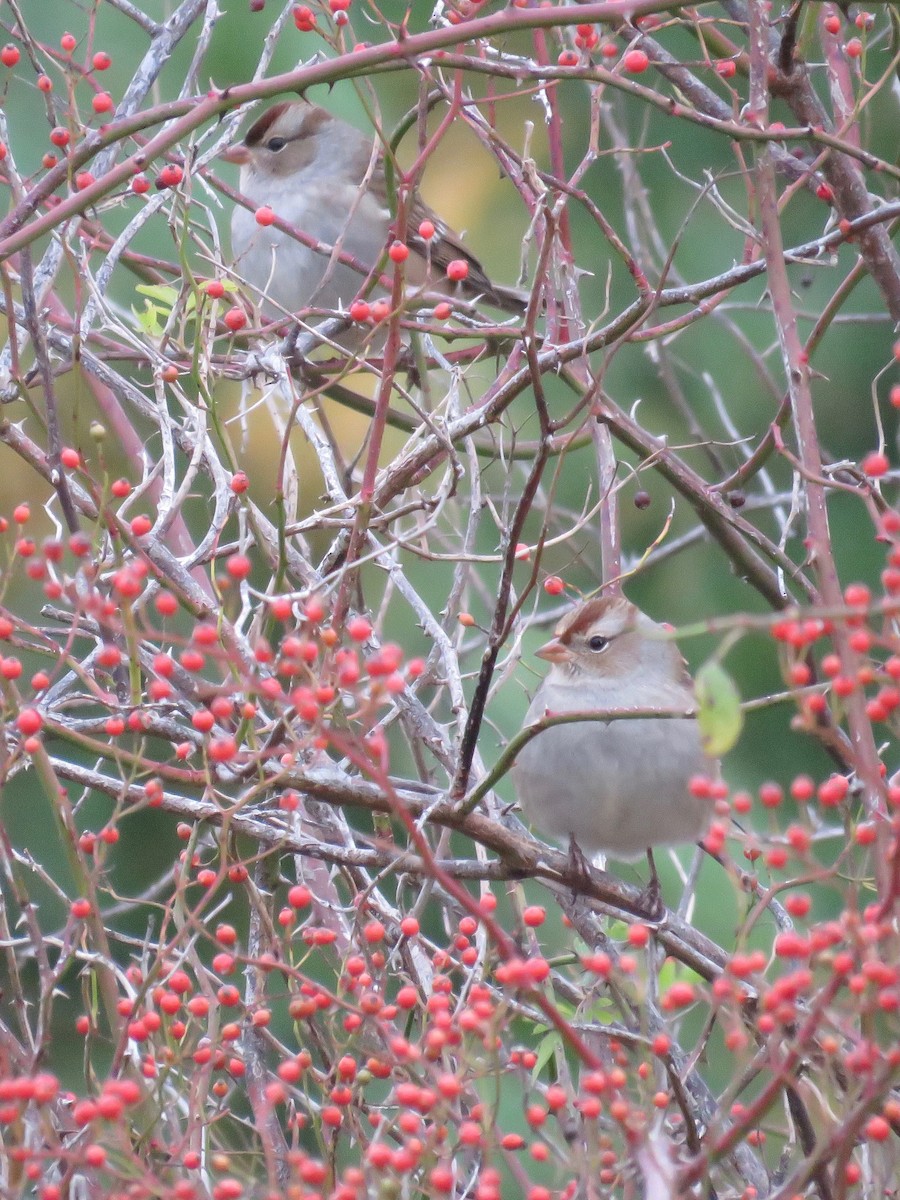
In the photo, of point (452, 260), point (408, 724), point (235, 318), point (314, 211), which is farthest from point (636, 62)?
point (314, 211)

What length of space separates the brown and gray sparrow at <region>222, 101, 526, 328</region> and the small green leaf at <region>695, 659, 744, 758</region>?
164 inches

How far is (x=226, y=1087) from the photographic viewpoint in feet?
8.63

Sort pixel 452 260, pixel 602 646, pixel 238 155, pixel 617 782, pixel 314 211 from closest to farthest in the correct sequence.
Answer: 1. pixel 617 782
2. pixel 602 646
3. pixel 452 260
4. pixel 314 211
5. pixel 238 155

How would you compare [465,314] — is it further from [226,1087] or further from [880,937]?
[880,937]

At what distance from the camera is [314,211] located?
6.04 meters

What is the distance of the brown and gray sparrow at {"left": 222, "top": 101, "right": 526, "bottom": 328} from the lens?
5.68 m

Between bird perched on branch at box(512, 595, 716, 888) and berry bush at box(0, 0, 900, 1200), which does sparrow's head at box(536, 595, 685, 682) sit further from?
berry bush at box(0, 0, 900, 1200)

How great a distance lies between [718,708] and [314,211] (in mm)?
4895

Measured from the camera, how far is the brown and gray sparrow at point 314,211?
5.68m

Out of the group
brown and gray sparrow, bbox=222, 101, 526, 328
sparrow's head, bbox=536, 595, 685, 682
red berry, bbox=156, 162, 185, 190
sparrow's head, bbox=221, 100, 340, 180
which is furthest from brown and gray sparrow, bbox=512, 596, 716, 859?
sparrow's head, bbox=221, 100, 340, 180

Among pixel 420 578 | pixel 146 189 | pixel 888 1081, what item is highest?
pixel 146 189

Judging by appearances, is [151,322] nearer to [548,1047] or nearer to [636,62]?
[636,62]

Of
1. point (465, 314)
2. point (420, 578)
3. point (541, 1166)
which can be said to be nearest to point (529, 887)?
point (541, 1166)

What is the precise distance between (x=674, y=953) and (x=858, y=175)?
1.85 m
